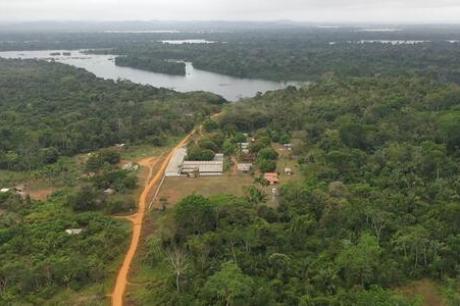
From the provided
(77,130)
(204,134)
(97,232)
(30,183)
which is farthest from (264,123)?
(97,232)

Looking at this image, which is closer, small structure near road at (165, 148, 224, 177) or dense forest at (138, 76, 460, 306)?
dense forest at (138, 76, 460, 306)

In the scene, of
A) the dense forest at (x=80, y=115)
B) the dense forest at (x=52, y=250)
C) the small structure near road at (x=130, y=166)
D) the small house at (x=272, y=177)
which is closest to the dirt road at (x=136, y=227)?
the dense forest at (x=52, y=250)

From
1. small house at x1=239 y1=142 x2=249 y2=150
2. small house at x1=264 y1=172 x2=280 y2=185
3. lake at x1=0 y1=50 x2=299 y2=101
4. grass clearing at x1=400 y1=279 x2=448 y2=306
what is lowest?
grass clearing at x1=400 y1=279 x2=448 y2=306

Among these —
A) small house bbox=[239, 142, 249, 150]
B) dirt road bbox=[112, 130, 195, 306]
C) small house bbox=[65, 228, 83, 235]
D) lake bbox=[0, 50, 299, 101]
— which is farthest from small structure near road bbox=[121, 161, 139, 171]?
lake bbox=[0, 50, 299, 101]

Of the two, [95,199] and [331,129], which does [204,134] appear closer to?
[331,129]

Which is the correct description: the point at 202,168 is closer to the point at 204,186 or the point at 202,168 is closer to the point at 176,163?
the point at 176,163

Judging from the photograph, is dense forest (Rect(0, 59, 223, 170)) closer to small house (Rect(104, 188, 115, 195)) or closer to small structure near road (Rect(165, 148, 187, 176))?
small structure near road (Rect(165, 148, 187, 176))

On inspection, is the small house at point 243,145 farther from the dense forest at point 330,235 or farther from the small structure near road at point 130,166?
the small structure near road at point 130,166
